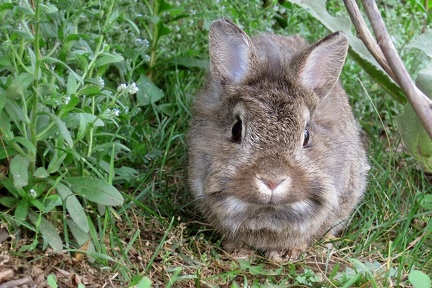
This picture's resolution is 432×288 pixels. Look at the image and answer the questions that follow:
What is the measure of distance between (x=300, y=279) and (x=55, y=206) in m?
1.32

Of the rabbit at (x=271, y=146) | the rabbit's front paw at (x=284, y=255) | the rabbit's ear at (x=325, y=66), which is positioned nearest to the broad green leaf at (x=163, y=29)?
the rabbit at (x=271, y=146)

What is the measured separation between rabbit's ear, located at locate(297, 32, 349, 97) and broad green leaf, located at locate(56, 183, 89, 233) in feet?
4.60

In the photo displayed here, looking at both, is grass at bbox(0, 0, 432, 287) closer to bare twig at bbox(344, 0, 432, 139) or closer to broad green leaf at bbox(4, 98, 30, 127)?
broad green leaf at bbox(4, 98, 30, 127)

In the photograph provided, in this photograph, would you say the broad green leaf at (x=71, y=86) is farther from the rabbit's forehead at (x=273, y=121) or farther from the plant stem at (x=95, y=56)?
the rabbit's forehead at (x=273, y=121)

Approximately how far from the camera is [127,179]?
4.60 metres

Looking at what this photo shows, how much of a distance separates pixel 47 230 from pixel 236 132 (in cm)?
111

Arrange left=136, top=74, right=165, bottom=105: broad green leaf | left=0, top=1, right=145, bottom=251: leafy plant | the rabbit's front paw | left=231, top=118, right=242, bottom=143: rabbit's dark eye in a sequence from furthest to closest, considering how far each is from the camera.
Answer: left=136, top=74, right=165, bottom=105: broad green leaf < the rabbit's front paw < left=231, top=118, right=242, bottom=143: rabbit's dark eye < left=0, top=1, right=145, bottom=251: leafy plant

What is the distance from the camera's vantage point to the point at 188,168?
455 cm

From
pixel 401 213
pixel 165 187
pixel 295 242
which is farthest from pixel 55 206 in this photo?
pixel 401 213

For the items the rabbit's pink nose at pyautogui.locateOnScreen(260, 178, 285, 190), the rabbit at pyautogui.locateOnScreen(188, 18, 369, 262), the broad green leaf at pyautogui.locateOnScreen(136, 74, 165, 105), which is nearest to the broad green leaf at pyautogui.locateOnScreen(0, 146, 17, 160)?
the rabbit at pyautogui.locateOnScreen(188, 18, 369, 262)

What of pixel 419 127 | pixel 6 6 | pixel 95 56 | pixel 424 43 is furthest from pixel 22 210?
pixel 424 43

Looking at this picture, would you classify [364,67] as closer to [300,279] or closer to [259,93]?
[259,93]

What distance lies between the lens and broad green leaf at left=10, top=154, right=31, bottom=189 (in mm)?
3705

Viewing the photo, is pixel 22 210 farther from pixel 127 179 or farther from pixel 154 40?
pixel 154 40
